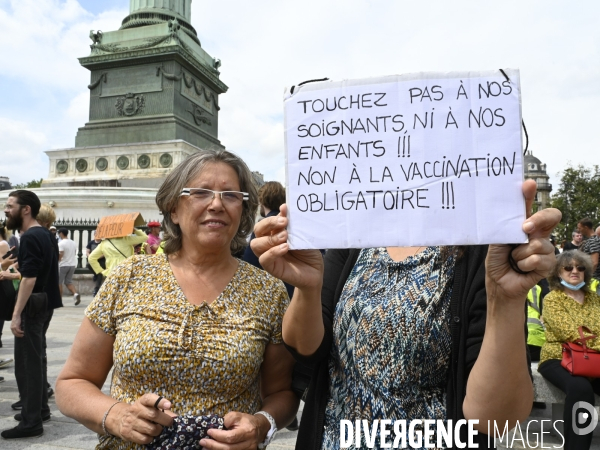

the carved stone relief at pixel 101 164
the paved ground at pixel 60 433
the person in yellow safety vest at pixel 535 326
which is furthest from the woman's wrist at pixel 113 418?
→ the carved stone relief at pixel 101 164

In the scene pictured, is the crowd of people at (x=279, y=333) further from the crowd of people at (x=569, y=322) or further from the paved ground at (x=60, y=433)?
the crowd of people at (x=569, y=322)

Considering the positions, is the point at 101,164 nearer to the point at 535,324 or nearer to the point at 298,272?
the point at 535,324

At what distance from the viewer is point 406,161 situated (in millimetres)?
1833

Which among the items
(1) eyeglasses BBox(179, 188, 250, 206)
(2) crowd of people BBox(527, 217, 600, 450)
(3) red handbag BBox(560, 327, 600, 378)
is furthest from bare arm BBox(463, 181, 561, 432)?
(3) red handbag BBox(560, 327, 600, 378)

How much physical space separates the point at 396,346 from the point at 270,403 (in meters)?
0.74

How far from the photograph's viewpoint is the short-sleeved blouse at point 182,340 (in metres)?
2.04

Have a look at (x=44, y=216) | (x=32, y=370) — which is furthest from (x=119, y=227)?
(x=32, y=370)

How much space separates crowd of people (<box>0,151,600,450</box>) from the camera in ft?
5.53

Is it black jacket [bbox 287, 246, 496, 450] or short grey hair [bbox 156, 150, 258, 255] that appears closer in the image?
black jacket [bbox 287, 246, 496, 450]

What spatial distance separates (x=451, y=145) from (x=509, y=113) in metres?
0.21

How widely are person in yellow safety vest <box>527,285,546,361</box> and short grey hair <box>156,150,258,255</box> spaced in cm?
373

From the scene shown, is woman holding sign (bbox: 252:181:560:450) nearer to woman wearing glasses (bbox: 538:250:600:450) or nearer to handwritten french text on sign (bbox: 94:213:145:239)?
woman wearing glasses (bbox: 538:250:600:450)

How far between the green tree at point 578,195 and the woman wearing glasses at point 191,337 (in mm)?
30848

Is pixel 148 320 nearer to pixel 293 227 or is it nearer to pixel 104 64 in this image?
pixel 293 227
